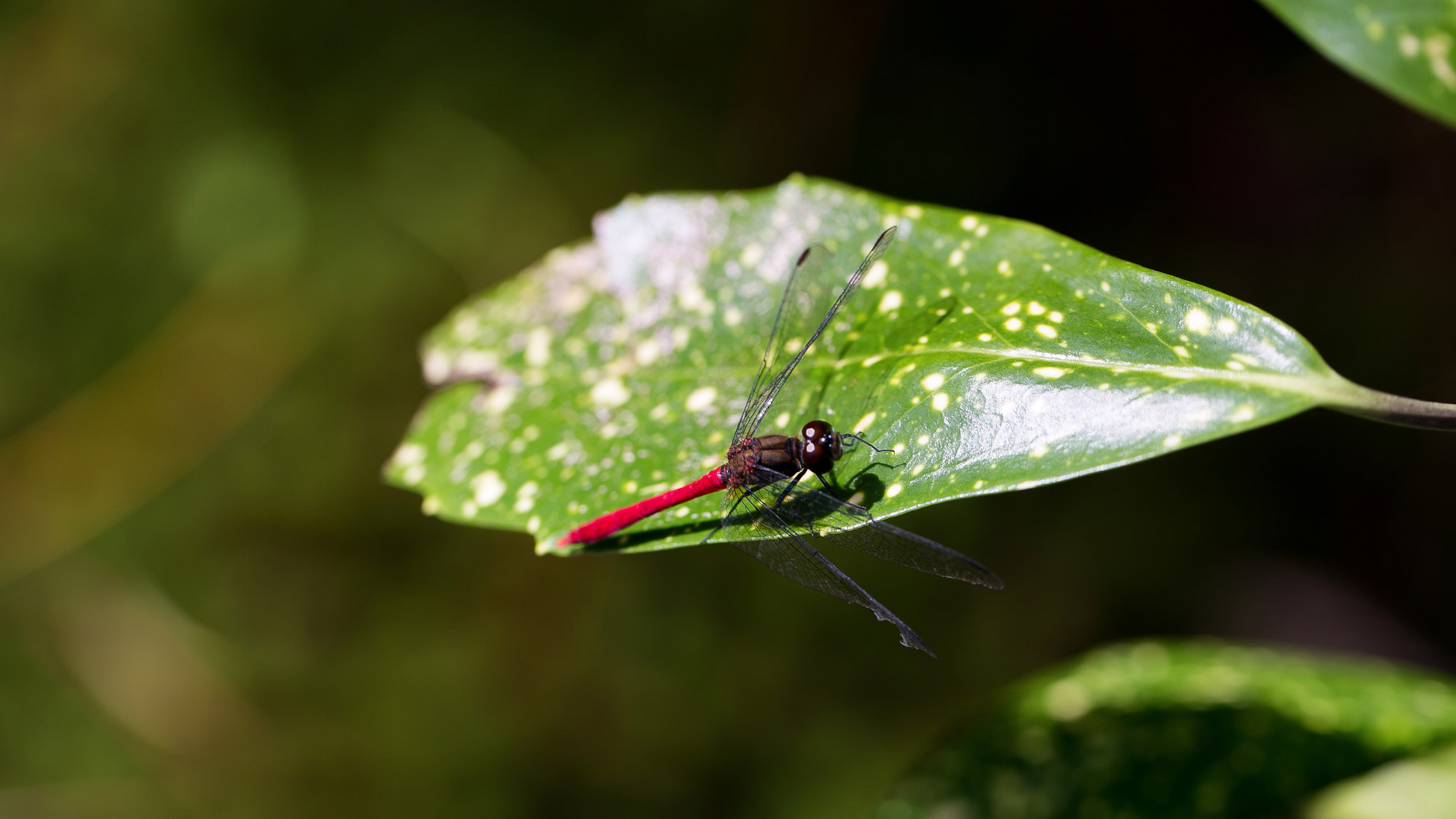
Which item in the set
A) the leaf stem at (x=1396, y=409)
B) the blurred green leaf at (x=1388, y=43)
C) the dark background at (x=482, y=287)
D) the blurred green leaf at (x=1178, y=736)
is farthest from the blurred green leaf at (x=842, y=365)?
the dark background at (x=482, y=287)

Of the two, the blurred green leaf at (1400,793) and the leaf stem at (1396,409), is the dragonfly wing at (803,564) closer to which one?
the leaf stem at (1396,409)

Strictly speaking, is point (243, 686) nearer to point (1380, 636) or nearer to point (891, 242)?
point (891, 242)

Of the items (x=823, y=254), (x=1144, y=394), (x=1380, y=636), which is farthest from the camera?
(x=1380, y=636)

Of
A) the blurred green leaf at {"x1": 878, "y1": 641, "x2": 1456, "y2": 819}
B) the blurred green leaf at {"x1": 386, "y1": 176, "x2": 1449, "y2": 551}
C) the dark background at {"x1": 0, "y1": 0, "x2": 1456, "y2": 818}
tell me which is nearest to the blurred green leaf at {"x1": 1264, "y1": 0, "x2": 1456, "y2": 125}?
the blurred green leaf at {"x1": 386, "y1": 176, "x2": 1449, "y2": 551}

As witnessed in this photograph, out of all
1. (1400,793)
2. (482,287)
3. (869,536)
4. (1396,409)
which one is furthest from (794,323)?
(482,287)

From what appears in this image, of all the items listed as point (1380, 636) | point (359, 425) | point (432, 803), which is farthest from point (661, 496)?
point (1380, 636)

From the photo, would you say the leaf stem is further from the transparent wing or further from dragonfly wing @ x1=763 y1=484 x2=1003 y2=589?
the transparent wing
